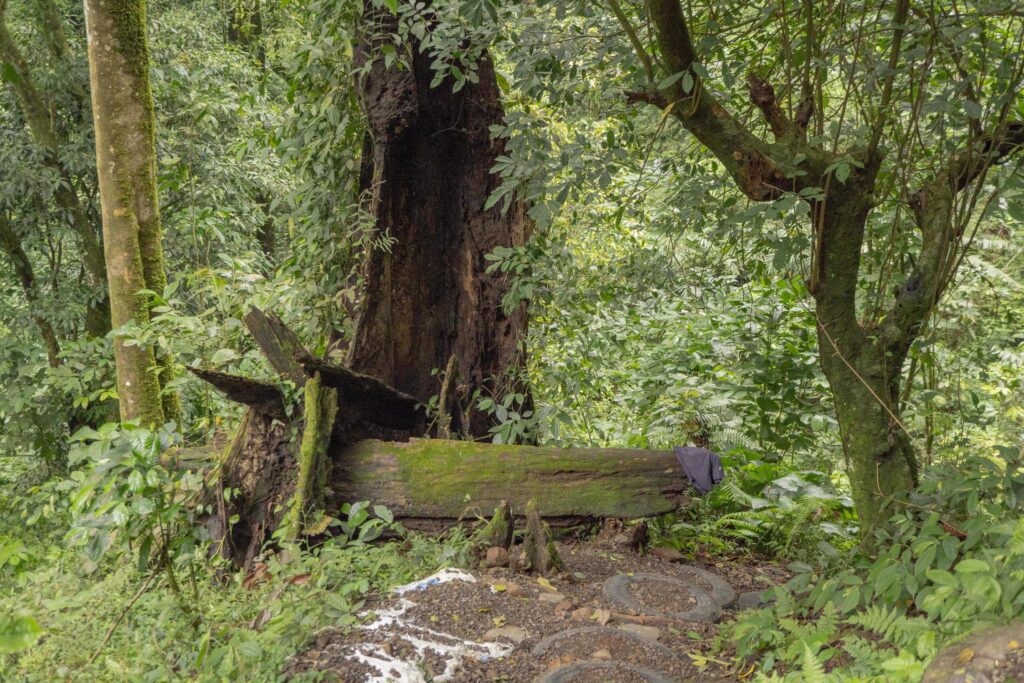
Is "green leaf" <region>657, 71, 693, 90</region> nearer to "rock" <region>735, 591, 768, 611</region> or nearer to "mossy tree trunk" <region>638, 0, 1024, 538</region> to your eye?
"mossy tree trunk" <region>638, 0, 1024, 538</region>

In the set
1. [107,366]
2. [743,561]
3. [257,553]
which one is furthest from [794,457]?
[107,366]

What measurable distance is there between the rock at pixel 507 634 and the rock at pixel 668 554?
1567 millimetres

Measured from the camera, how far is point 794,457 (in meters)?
6.83

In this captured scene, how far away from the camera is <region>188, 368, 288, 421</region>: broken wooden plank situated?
4469 mm

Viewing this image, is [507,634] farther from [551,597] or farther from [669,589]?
[669,589]

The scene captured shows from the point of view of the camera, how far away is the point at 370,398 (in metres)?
5.17

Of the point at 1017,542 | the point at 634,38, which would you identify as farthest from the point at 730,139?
the point at 1017,542

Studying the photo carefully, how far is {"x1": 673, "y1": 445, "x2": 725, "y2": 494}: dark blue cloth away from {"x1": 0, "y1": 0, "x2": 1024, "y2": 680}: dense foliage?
27.0 inches

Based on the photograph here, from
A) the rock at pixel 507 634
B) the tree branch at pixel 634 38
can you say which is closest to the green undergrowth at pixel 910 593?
the rock at pixel 507 634

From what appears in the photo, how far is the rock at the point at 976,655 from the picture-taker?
6.80 ft

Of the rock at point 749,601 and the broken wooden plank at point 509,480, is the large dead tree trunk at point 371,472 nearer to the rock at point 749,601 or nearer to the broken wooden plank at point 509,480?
the broken wooden plank at point 509,480

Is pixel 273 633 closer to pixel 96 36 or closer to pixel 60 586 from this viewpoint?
pixel 60 586

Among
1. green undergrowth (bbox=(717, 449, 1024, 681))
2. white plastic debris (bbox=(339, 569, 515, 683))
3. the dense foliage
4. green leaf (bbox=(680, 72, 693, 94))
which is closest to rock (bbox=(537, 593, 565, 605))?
white plastic debris (bbox=(339, 569, 515, 683))

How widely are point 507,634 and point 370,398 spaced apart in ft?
7.23
